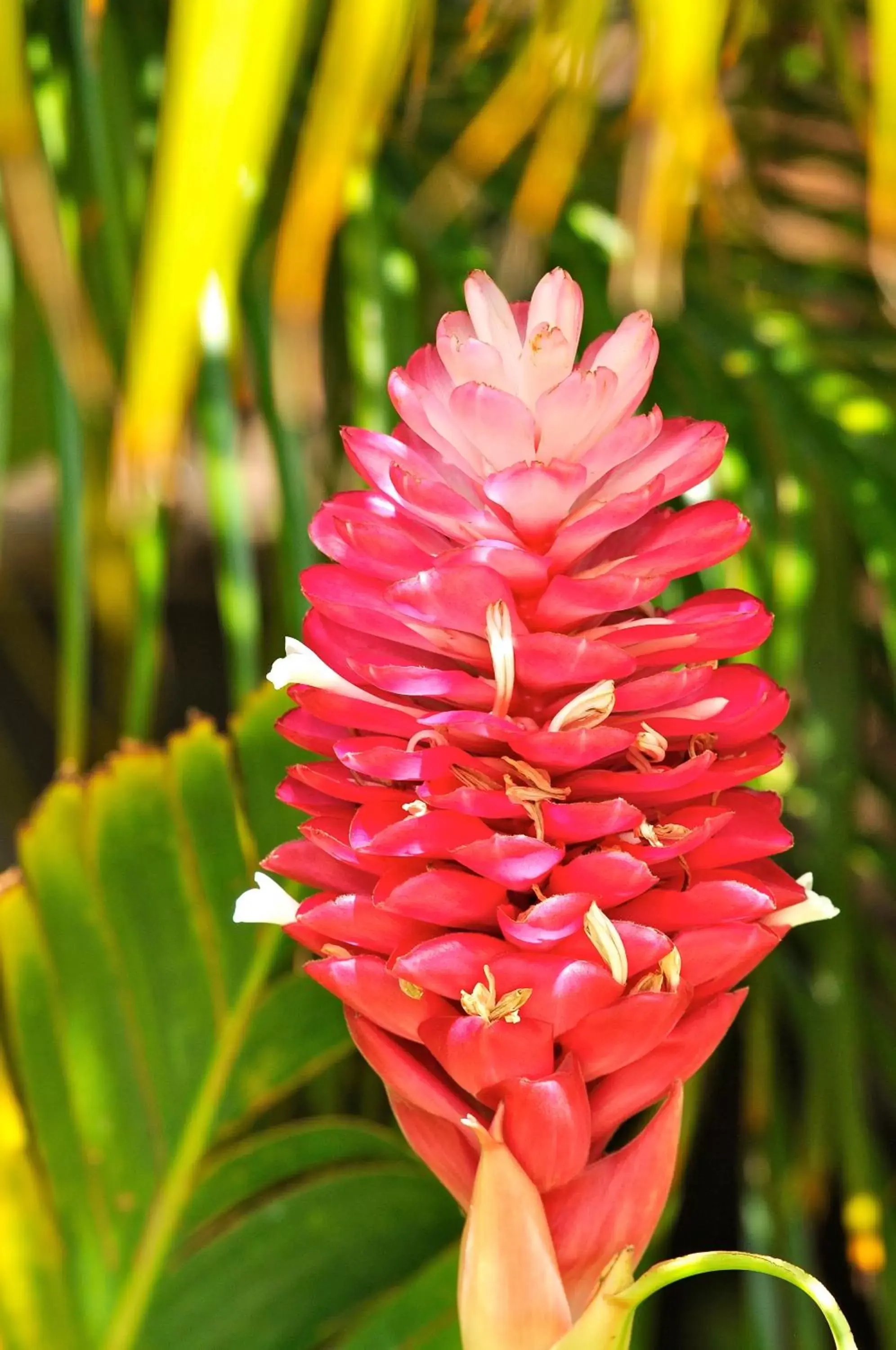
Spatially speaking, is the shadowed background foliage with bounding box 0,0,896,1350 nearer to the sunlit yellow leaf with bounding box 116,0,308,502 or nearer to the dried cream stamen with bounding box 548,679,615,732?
the sunlit yellow leaf with bounding box 116,0,308,502

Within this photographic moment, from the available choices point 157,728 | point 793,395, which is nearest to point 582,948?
point 793,395

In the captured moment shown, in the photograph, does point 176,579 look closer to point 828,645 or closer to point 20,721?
point 20,721

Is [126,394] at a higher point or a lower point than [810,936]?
higher

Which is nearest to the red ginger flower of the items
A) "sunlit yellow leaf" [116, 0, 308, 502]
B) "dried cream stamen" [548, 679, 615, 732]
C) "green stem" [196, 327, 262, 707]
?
"dried cream stamen" [548, 679, 615, 732]

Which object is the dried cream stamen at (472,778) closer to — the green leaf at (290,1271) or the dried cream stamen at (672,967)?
the dried cream stamen at (672,967)

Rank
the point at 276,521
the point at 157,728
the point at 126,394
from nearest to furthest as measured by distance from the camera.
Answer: the point at 126,394 < the point at 276,521 < the point at 157,728

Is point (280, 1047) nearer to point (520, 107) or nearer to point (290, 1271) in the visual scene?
point (290, 1271)
